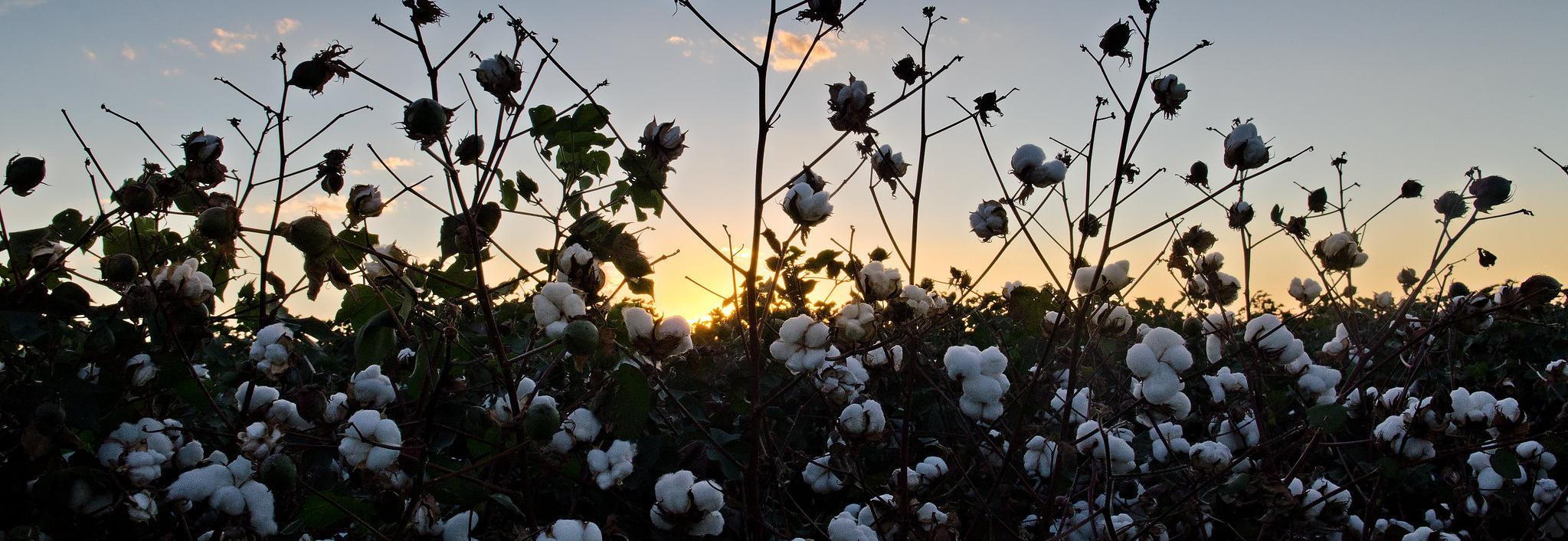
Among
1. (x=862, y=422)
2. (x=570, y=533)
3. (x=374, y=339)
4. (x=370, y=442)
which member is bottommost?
(x=570, y=533)

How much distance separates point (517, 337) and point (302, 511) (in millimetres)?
677

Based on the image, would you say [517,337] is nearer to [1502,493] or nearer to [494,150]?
[494,150]

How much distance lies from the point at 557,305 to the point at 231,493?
2.11ft

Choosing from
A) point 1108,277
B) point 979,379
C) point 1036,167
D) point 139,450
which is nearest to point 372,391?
point 139,450

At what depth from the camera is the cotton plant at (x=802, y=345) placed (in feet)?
5.22

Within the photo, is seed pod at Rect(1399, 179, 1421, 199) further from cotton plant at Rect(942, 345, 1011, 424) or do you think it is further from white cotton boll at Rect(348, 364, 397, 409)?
white cotton boll at Rect(348, 364, 397, 409)

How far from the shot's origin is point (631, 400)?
1.30 m

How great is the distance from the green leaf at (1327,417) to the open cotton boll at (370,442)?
5.93 ft

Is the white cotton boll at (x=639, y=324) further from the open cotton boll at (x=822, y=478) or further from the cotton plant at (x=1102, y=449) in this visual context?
the cotton plant at (x=1102, y=449)

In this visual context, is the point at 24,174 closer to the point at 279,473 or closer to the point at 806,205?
the point at 279,473

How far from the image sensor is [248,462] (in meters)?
1.46

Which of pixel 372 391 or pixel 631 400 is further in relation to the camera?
pixel 372 391

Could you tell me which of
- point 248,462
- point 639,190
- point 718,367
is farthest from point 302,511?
point 718,367

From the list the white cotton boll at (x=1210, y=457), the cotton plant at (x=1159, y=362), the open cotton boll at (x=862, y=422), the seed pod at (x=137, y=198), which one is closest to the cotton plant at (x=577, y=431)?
the open cotton boll at (x=862, y=422)
